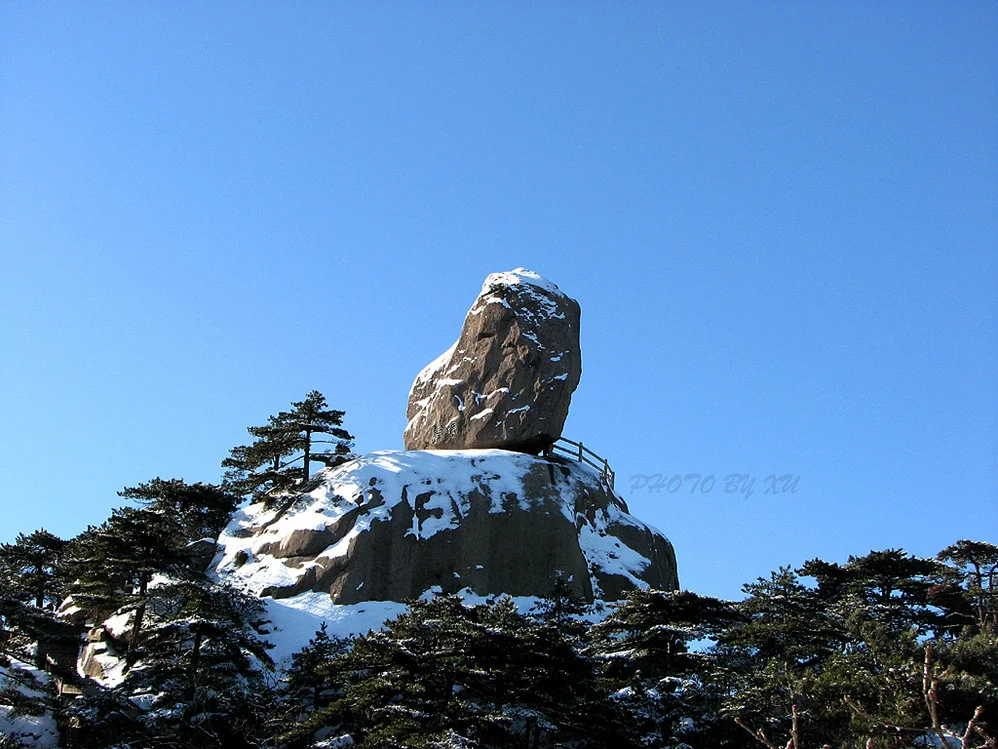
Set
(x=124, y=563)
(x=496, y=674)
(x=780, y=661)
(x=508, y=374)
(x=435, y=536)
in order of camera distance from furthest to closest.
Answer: (x=508, y=374), (x=435, y=536), (x=124, y=563), (x=780, y=661), (x=496, y=674)

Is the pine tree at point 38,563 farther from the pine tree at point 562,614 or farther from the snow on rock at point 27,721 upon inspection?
the pine tree at point 562,614

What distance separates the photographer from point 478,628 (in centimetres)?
2416

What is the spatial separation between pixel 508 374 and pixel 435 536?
11052mm

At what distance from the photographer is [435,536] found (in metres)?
40.3

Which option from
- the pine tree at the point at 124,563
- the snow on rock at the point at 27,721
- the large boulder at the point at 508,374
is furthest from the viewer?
the large boulder at the point at 508,374

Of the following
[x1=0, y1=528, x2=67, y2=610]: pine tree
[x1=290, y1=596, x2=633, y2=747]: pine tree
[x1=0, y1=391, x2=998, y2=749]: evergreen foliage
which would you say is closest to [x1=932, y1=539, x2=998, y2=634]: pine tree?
[x1=0, y1=391, x2=998, y2=749]: evergreen foliage

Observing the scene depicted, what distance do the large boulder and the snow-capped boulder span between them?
2617 mm

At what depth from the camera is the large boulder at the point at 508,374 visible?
47.7 meters

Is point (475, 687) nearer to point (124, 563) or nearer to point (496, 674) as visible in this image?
point (496, 674)

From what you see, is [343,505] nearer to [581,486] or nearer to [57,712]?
[581,486]

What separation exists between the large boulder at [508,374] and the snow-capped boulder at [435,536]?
103 inches

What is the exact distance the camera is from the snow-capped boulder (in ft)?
128

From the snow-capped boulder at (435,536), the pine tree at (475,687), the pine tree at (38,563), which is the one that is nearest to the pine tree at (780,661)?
the pine tree at (475,687)

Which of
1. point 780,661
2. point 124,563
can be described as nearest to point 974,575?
point 780,661
